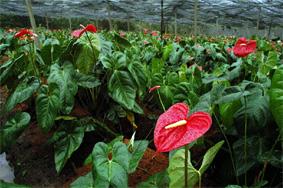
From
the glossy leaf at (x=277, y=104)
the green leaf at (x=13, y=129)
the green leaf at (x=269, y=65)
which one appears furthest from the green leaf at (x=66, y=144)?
the green leaf at (x=269, y=65)

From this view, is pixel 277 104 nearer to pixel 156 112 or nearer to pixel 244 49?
pixel 244 49

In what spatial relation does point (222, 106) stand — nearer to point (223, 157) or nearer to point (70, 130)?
point (223, 157)

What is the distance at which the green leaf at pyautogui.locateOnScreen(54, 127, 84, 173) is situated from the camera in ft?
7.21

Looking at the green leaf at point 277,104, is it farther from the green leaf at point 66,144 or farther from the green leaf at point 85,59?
the green leaf at point 85,59

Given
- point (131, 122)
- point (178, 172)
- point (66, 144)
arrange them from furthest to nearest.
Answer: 1. point (131, 122)
2. point (66, 144)
3. point (178, 172)

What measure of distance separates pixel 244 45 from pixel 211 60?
211 cm

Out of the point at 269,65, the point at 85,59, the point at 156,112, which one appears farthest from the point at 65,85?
the point at 269,65

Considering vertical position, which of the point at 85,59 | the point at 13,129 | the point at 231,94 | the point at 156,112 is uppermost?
the point at 231,94

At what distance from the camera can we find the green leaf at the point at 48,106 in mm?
2150

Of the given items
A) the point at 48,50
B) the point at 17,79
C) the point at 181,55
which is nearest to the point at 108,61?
the point at 48,50

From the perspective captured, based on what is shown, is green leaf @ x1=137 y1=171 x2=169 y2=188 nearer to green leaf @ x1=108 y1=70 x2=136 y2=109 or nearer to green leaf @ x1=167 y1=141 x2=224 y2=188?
green leaf @ x1=167 y1=141 x2=224 y2=188

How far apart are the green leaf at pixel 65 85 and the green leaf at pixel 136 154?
679 millimetres

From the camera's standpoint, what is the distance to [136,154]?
1.70 m

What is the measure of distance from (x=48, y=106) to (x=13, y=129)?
0.23 metres
